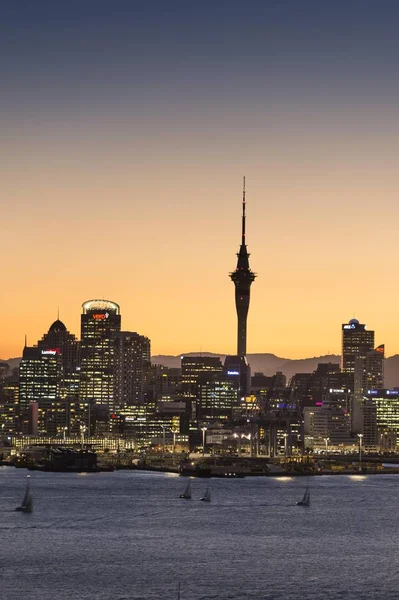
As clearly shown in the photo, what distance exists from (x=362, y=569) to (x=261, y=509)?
152 ft

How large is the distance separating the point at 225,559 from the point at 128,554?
660cm

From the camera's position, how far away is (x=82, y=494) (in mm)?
149500

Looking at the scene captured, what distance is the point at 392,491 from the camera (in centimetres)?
17375

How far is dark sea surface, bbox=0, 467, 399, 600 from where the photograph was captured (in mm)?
75000

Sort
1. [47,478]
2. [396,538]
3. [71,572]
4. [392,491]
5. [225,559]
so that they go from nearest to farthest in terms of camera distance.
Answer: [71,572] < [225,559] < [396,538] < [392,491] < [47,478]

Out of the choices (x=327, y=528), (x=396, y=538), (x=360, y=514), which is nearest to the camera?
(x=396, y=538)

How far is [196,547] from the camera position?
9394cm

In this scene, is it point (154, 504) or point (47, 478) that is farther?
point (47, 478)

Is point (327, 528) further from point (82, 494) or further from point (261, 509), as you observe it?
point (82, 494)

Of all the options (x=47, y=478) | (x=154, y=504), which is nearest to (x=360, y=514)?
(x=154, y=504)

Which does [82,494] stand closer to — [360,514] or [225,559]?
[360,514]

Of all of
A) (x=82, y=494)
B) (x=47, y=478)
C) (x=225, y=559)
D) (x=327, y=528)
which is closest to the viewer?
(x=225, y=559)

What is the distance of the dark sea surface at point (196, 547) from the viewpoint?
75.0 metres

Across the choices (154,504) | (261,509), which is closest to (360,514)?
(261,509)
